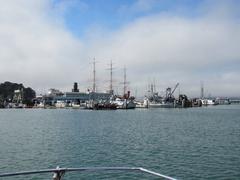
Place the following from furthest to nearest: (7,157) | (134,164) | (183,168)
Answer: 1. (7,157)
2. (134,164)
3. (183,168)

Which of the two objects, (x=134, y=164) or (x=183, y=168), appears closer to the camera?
(x=183, y=168)

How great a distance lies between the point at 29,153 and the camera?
118ft

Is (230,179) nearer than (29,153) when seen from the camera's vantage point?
Yes

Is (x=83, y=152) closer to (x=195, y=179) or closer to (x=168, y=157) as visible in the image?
(x=168, y=157)

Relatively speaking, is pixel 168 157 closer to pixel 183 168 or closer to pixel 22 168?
pixel 183 168

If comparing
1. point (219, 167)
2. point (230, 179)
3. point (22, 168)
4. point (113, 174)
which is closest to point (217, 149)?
point (219, 167)

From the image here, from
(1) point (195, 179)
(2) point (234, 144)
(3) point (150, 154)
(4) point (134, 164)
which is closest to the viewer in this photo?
(1) point (195, 179)

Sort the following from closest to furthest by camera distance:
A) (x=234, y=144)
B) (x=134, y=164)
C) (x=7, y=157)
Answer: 1. (x=134, y=164)
2. (x=7, y=157)
3. (x=234, y=144)

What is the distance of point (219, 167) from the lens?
28.7 m

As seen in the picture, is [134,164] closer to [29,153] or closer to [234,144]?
[29,153]

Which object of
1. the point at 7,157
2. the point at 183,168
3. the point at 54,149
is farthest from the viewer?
the point at 54,149

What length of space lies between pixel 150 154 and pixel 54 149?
988 centimetres

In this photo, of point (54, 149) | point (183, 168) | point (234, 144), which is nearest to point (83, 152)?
point (54, 149)

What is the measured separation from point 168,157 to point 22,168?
1238cm
